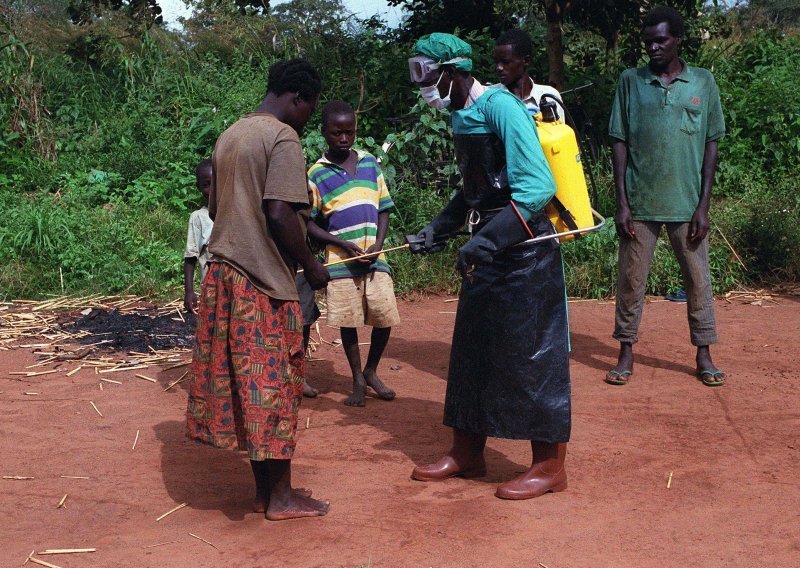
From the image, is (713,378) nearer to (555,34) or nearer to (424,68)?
(424,68)

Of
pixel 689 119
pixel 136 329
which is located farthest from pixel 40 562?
pixel 689 119

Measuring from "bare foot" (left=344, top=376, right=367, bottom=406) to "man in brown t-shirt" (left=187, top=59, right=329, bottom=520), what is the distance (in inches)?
64.8

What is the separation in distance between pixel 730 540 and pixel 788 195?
6226mm

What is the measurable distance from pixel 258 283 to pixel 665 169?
9.97 ft

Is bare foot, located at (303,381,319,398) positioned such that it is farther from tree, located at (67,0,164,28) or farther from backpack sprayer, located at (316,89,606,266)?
tree, located at (67,0,164,28)

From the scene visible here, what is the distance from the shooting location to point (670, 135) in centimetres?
554

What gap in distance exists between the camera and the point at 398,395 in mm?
5543

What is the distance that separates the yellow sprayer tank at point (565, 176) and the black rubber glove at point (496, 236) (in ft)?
0.78

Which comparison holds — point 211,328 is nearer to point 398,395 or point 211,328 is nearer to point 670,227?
point 398,395

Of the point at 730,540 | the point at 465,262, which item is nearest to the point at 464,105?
the point at 465,262

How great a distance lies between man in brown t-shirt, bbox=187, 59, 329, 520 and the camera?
3438mm

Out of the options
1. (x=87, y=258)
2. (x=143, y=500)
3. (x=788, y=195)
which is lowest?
(x=143, y=500)

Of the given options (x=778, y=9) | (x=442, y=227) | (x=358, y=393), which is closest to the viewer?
(x=442, y=227)

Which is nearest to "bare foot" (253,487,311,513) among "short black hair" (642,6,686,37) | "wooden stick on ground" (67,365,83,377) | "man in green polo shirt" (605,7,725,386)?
"man in green polo shirt" (605,7,725,386)
